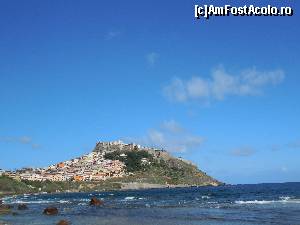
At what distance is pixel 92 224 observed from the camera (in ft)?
146

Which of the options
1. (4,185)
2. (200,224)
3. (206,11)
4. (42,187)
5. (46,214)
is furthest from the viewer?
(42,187)

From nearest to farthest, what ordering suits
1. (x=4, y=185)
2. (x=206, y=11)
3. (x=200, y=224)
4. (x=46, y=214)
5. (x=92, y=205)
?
(x=206, y=11) < (x=200, y=224) < (x=46, y=214) < (x=92, y=205) < (x=4, y=185)

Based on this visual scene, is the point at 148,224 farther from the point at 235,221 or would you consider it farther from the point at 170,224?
the point at 235,221

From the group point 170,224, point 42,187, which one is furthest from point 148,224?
point 42,187

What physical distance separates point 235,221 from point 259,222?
234 centimetres

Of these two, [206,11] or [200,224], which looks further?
[200,224]

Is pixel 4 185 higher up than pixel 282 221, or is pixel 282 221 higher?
pixel 4 185

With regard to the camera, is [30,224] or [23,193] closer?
[30,224]

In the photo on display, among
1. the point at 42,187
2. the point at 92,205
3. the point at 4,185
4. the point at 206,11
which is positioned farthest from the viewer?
the point at 42,187

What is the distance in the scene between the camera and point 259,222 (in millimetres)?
43969

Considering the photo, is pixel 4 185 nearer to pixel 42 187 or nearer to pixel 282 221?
pixel 42 187

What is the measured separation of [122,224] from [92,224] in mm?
2846

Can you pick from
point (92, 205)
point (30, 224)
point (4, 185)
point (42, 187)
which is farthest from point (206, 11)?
point (42, 187)

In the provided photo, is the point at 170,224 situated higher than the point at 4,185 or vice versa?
the point at 4,185
